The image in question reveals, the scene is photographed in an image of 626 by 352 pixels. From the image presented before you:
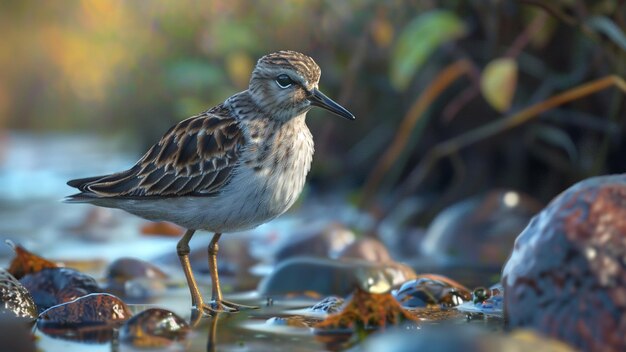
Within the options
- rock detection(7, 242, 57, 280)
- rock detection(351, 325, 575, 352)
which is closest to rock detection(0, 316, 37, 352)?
rock detection(7, 242, 57, 280)

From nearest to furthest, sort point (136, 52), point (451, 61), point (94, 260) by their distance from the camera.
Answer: point (94, 260) → point (451, 61) → point (136, 52)

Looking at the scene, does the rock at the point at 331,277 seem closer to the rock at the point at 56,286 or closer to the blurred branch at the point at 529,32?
the rock at the point at 56,286

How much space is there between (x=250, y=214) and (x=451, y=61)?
3959 mm

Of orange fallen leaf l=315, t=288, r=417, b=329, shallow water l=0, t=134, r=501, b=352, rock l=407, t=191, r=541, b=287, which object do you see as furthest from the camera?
rock l=407, t=191, r=541, b=287

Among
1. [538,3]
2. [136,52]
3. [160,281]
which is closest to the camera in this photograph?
[160,281]

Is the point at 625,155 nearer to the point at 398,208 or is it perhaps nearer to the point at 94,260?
the point at 398,208

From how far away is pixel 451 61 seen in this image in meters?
8.49

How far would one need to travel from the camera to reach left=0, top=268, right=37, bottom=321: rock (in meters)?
4.61

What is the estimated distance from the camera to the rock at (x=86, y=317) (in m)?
4.49

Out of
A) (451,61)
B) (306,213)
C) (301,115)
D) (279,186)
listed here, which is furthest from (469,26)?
(279,186)

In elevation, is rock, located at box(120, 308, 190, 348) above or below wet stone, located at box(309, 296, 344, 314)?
below

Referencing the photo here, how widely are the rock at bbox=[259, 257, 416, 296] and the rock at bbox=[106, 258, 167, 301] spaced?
2.29ft

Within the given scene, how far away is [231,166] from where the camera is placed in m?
5.20

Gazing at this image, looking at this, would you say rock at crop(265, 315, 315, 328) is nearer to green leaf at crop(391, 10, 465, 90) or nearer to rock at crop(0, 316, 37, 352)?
A: rock at crop(0, 316, 37, 352)
